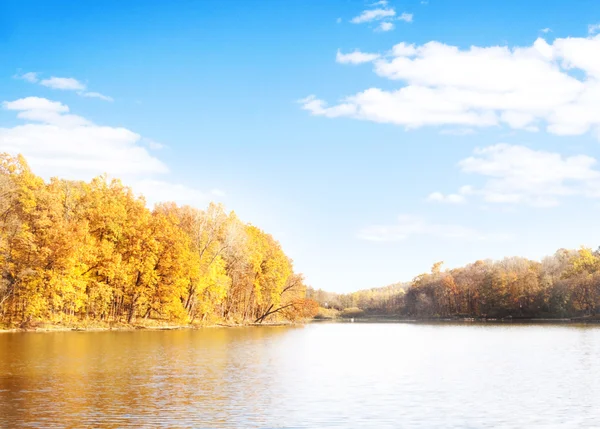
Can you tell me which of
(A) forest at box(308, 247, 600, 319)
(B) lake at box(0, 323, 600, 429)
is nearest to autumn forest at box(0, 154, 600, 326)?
(A) forest at box(308, 247, 600, 319)

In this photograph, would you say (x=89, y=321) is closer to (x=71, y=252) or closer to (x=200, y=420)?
(x=71, y=252)

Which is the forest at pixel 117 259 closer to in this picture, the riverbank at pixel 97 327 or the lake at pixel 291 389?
the riverbank at pixel 97 327

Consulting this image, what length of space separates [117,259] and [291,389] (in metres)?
50.3

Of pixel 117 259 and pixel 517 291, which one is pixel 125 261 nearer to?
pixel 117 259

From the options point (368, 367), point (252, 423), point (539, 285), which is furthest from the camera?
point (539, 285)

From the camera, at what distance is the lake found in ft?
57.9

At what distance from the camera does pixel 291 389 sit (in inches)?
938

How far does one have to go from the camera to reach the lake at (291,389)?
57.9 feet

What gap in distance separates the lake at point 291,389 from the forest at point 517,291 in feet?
307

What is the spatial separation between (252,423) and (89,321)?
5611cm

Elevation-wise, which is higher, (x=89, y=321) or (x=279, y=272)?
(x=279, y=272)

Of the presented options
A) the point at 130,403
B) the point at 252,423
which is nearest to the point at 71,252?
the point at 130,403

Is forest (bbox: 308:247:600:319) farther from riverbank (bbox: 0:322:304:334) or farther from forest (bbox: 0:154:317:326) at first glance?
riverbank (bbox: 0:322:304:334)

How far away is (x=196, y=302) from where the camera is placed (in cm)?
8656
